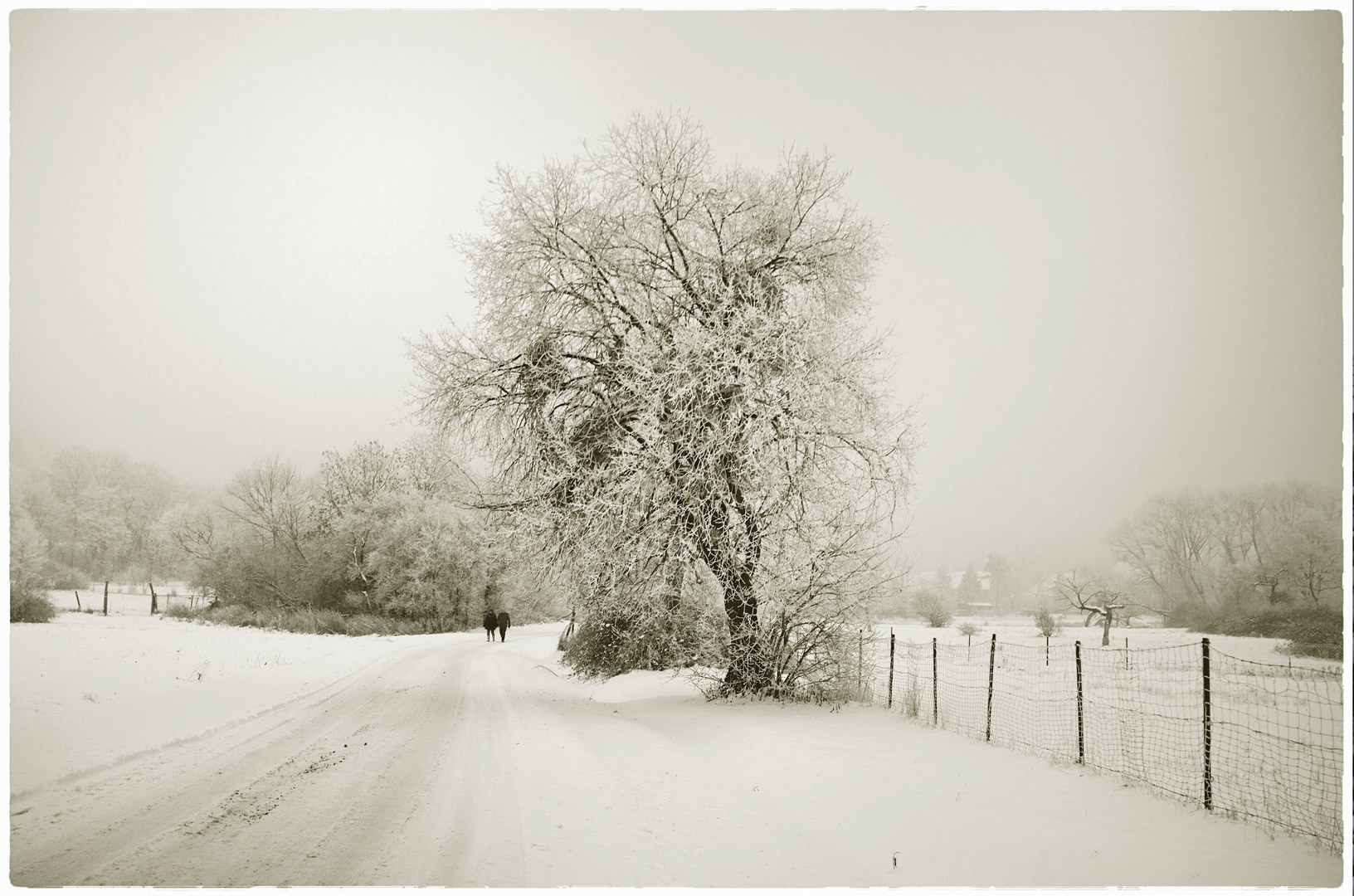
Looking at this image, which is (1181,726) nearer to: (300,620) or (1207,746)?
(1207,746)

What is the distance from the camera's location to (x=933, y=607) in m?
44.4

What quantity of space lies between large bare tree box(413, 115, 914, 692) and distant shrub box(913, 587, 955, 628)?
36.2 meters

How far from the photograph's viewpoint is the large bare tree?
9219 mm

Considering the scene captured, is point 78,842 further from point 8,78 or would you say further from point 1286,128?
point 1286,128

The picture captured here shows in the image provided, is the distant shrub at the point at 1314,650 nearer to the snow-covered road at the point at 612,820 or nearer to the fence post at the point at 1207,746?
the fence post at the point at 1207,746

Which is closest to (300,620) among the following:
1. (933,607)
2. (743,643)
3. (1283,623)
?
(743,643)

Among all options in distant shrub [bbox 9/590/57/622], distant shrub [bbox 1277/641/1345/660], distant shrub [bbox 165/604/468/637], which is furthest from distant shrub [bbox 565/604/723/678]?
distant shrub [bbox 165/604/468/637]

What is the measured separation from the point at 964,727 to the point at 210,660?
14.3m

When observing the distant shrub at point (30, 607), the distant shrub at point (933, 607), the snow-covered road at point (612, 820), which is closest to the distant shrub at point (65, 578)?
the distant shrub at point (30, 607)

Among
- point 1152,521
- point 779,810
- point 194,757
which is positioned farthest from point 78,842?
point 1152,521

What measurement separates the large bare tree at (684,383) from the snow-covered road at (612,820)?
8.12 feet

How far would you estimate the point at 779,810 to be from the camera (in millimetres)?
5641

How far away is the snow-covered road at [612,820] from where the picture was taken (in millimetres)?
4328

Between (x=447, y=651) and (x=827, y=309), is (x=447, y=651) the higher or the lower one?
the lower one
